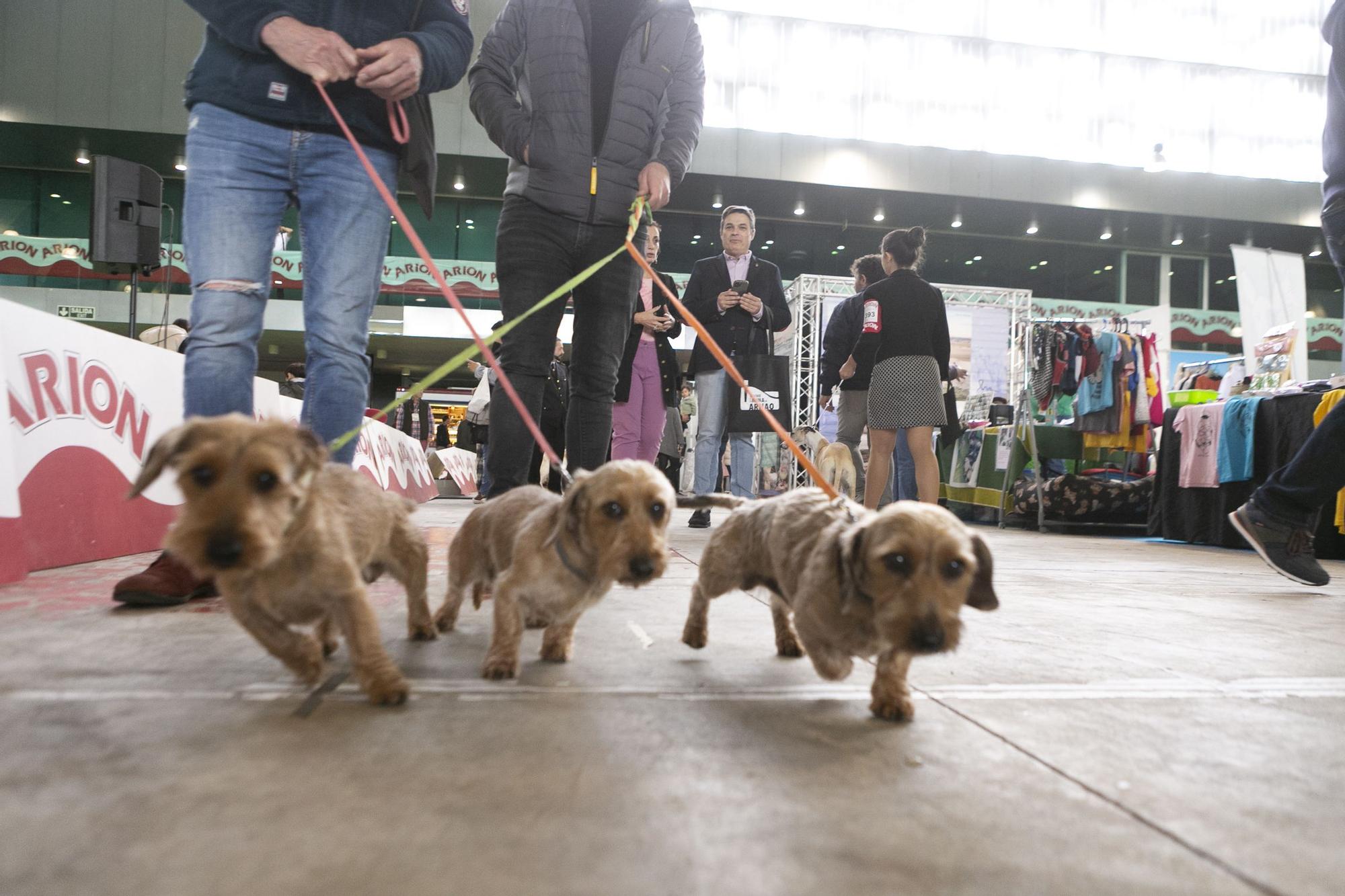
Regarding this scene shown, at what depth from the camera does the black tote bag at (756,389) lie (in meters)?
5.56

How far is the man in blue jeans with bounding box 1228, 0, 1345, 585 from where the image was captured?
3.07m

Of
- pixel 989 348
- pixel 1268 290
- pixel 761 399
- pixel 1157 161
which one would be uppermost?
pixel 1157 161

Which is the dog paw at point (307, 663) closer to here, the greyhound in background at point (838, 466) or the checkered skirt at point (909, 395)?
the checkered skirt at point (909, 395)

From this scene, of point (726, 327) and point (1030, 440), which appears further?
point (1030, 440)

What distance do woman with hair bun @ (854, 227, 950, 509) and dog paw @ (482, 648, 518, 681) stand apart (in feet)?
12.7

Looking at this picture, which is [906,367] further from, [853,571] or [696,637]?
[853,571]

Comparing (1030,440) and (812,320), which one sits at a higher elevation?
(812,320)

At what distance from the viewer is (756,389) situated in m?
5.59

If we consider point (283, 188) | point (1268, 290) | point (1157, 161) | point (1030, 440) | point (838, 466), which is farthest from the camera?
point (1157, 161)

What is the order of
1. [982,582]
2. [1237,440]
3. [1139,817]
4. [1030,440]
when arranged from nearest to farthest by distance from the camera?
1. [1139,817]
2. [982,582]
3. [1237,440]
4. [1030,440]

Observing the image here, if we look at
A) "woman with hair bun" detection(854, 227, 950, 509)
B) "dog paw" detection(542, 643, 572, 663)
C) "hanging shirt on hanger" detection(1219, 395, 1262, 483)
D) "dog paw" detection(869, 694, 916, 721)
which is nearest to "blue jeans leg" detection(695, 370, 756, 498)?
"woman with hair bun" detection(854, 227, 950, 509)

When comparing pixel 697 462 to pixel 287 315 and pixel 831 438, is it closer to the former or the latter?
pixel 831 438

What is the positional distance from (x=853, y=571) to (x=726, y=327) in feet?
14.4

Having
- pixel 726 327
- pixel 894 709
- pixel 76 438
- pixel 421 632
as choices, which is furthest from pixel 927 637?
pixel 726 327
